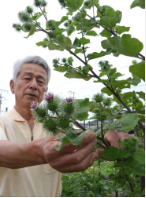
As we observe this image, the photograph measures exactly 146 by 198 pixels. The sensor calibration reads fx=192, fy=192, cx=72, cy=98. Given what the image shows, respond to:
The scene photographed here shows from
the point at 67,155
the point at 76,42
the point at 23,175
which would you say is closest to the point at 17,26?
the point at 76,42

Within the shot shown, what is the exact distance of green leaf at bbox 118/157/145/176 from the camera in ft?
2.23

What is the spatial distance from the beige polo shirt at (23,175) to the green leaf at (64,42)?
25.8 inches

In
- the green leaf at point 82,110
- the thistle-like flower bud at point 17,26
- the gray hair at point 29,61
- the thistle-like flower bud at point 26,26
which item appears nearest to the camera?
the green leaf at point 82,110

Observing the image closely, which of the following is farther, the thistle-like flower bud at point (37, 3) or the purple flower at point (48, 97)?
the thistle-like flower bud at point (37, 3)

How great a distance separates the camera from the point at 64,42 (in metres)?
1.00

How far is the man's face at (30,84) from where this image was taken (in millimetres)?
1509

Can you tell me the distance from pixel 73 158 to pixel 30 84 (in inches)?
36.1

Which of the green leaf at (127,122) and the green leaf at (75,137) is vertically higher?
the green leaf at (127,122)

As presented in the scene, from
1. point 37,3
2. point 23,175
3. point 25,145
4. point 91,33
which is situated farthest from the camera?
point 23,175

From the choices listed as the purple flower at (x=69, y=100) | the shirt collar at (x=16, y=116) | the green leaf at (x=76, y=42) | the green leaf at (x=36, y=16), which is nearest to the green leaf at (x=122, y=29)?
the green leaf at (x=76, y=42)

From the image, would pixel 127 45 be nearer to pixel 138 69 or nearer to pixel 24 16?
pixel 138 69

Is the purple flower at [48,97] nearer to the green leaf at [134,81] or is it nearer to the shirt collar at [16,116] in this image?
the green leaf at [134,81]

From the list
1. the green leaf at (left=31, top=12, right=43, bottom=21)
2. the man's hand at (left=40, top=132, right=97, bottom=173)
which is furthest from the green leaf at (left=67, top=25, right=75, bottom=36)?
the man's hand at (left=40, top=132, right=97, bottom=173)

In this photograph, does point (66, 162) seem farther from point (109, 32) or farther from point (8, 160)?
point (109, 32)
